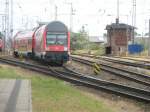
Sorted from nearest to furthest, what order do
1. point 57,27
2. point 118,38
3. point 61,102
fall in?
point 61,102 < point 57,27 < point 118,38

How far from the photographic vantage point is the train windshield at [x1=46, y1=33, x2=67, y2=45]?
35.7 meters

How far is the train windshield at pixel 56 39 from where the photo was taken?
35.7 m

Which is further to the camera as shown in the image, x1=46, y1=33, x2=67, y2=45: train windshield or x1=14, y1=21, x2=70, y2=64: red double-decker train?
x1=46, y1=33, x2=67, y2=45: train windshield

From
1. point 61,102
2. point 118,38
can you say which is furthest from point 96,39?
point 61,102

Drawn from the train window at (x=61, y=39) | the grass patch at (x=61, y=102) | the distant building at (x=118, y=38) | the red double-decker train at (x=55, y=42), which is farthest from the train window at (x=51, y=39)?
the distant building at (x=118, y=38)

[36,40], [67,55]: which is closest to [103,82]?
[67,55]

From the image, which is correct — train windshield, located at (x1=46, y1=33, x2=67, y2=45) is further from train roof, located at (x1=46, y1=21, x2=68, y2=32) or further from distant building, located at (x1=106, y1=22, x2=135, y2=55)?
distant building, located at (x1=106, y1=22, x2=135, y2=55)

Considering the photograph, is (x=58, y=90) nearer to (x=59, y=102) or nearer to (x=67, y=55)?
(x=59, y=102)

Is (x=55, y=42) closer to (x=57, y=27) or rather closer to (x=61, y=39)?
(x=61, y=39)

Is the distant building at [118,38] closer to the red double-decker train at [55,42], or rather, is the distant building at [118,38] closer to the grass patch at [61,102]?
the red double-decker train at [55,42]

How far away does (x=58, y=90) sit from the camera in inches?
675

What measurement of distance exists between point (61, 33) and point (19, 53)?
52.4 feet

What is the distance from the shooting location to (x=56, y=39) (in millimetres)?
35875

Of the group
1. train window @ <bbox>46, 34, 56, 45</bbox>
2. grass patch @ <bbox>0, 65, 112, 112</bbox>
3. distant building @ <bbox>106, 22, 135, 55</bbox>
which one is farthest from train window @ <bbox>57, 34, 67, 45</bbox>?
distant building @ <bbox>106, 22, 135, 55</bbox>
